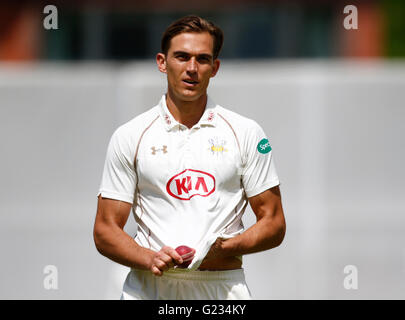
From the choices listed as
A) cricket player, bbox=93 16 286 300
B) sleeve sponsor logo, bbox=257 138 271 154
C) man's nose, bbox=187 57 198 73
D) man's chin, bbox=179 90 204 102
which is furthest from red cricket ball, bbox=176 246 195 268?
man's nose, bbox=187 57 198 73

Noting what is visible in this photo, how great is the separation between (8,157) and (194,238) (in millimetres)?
4522

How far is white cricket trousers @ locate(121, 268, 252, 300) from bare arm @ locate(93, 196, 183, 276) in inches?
7.0

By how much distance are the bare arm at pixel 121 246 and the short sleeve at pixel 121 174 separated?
0.11 ft

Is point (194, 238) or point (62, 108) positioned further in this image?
point (62, 108)

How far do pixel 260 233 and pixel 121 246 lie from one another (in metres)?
0.64

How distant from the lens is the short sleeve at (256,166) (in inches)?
145

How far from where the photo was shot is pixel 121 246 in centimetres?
360

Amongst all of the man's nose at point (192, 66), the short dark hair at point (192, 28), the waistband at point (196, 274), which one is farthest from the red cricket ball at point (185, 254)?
the short dark hair at point (192, 28)

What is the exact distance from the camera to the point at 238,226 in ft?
12.3

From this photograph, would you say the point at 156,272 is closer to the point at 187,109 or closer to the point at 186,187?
the point at 186,187

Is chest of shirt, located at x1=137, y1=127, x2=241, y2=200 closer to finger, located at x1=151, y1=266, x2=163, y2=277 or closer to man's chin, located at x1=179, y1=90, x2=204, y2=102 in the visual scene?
man's chin, located at x1=179, y1=90, x2=204, y2=102

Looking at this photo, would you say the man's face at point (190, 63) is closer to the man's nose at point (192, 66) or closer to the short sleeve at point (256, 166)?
the man's nose at point (192, 66)
